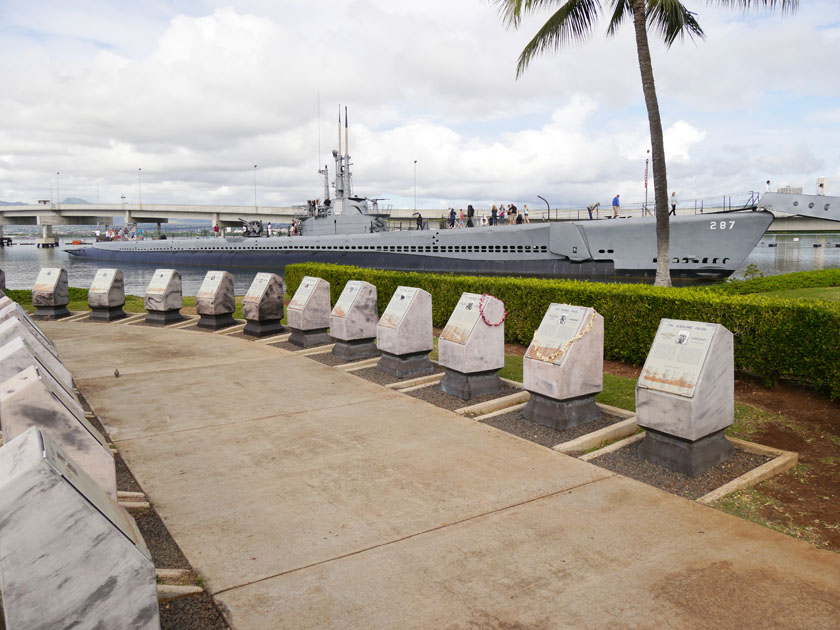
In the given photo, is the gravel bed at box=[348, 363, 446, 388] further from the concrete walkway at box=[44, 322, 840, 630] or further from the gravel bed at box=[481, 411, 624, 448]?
the gravel bed at box=[481, 411, 624, 448]

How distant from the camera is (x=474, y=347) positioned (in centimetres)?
746

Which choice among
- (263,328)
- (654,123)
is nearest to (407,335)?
(263,328)

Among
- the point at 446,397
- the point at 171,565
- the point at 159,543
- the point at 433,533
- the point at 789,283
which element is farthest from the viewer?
the point at 789,283

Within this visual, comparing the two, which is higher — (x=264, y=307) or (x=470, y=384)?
(x=264, y=307)

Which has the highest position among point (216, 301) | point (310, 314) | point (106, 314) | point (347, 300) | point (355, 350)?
point (347, 300)

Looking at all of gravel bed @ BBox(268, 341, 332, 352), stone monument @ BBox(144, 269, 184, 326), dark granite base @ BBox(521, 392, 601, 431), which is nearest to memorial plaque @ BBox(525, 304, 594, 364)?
dark granite base @ BBox(521, 392, 601, 431)

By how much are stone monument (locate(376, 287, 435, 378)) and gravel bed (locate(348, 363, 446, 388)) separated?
74 millimetres

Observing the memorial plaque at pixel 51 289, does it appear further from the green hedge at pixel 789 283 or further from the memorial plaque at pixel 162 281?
the green hedge at pixel 789 283

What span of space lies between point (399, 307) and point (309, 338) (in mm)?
2947

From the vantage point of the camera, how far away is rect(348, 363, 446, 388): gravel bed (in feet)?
28.1

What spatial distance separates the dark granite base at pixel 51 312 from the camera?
14.8 metres

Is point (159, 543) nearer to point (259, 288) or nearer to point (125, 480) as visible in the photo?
point (125, 480)

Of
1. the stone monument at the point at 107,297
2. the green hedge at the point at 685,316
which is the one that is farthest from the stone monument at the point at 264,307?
the stone monument at the point at 107,297

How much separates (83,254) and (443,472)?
220ft
